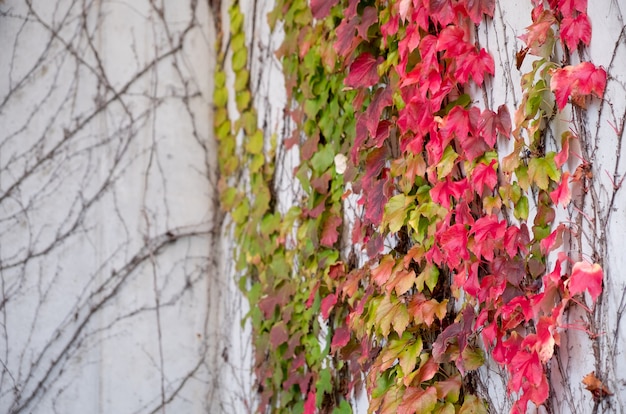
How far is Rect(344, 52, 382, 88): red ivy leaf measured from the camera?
221 cm

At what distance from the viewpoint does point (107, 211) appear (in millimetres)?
3207

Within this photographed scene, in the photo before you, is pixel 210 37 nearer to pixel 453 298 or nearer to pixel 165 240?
pixel 165 240

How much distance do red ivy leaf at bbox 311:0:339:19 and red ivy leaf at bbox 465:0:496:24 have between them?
63cm

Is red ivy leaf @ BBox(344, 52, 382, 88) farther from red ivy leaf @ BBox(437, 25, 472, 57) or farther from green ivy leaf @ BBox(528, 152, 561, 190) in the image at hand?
green ivy leaf @ BBox(528, 152, 561, 190)

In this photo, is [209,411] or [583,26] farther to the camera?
[209,411]

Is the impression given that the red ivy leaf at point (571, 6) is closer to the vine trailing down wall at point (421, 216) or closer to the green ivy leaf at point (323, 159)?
the vine trailing down wall at point (421, 216)

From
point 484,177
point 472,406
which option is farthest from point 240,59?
point 472,406

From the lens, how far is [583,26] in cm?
157

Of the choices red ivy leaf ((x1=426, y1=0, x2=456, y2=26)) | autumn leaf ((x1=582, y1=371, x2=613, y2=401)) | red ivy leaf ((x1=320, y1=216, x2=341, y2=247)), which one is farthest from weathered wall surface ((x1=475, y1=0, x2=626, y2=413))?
red ivy leaf ((x1=320, y1=216, x2=341, y2=247))

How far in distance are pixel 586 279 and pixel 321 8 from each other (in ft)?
4.25

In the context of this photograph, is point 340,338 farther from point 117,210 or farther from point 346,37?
point 117,210

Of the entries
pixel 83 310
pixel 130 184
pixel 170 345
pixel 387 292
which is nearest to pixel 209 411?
pixel 170 345

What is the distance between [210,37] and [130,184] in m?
0.79

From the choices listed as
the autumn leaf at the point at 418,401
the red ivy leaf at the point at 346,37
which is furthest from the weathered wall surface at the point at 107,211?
the autumn leaf at the point at 418,401
